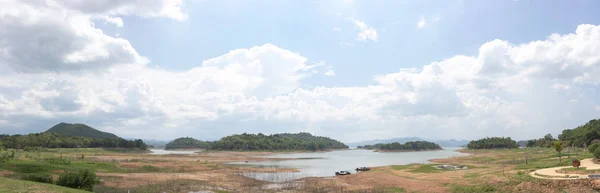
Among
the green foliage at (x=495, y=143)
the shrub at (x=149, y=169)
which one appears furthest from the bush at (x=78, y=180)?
the green foliage at (x=495, y=143)

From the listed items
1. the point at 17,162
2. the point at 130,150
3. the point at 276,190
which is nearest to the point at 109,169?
the point at 17,162

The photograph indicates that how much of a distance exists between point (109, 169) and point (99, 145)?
10846 cm

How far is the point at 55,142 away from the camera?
129m

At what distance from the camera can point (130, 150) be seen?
152m

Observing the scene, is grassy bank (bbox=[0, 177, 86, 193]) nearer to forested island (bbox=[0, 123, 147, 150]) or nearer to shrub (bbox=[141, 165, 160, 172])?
shrub (bbox=[141, 165, 160, 172])

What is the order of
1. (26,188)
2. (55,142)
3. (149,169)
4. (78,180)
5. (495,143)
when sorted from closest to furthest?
(26,188), (78,180), (149,169), (55,142), (495,143)

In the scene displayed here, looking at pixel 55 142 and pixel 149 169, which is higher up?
pixel 55 142

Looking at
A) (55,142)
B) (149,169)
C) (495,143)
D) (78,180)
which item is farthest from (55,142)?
(495,143)

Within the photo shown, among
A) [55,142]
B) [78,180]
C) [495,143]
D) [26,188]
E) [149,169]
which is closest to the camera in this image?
[26,188]

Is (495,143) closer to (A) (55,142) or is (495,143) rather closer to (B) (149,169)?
(B) (149,169)

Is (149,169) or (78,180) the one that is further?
(149,169)

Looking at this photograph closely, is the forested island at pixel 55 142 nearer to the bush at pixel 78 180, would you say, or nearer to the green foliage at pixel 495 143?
the bush at pixel 78 180

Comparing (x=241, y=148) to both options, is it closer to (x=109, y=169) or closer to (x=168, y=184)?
(x=109, y=169)

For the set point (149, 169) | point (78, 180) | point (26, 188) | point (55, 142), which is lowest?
point (149, 169)
